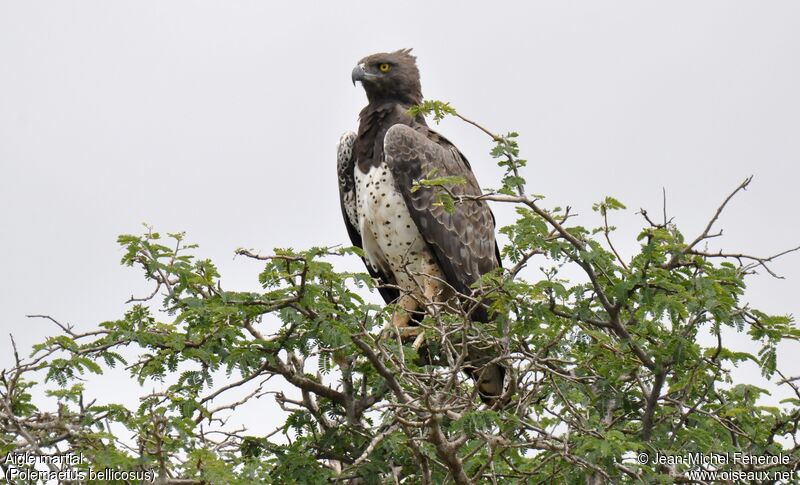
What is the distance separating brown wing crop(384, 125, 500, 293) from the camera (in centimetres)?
981

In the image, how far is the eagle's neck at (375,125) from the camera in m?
10.1

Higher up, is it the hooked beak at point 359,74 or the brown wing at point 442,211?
the hooked beak at point 359,74

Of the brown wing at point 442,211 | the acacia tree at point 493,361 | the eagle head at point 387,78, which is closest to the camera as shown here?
the acacia tree at point 493,361

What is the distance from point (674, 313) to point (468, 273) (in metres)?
3.60

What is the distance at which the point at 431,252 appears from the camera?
33.2 feet

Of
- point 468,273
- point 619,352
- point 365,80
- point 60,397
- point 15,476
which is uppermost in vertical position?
point 365,80

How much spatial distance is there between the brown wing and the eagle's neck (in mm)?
137

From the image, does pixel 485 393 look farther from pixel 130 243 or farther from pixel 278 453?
pixel 130 243

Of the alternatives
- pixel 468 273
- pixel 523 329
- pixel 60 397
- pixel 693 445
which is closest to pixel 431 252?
pixel 468 273

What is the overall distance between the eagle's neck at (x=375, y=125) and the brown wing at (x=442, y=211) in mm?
137

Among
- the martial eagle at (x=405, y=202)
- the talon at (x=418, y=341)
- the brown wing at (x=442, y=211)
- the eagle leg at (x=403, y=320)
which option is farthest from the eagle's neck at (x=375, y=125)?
the talon at (x=418, y=341)

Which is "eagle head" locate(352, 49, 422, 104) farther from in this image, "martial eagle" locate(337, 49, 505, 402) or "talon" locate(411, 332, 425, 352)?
"talon" locate(411, 332, 425, 352)

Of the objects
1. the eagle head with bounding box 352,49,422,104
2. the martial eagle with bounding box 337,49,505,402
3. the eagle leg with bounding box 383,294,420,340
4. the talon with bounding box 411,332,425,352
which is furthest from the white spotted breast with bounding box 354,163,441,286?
the talon with bounding box 411,332,425,352

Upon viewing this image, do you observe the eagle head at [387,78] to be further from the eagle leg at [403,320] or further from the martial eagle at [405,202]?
the eagle leg at [403,320]
